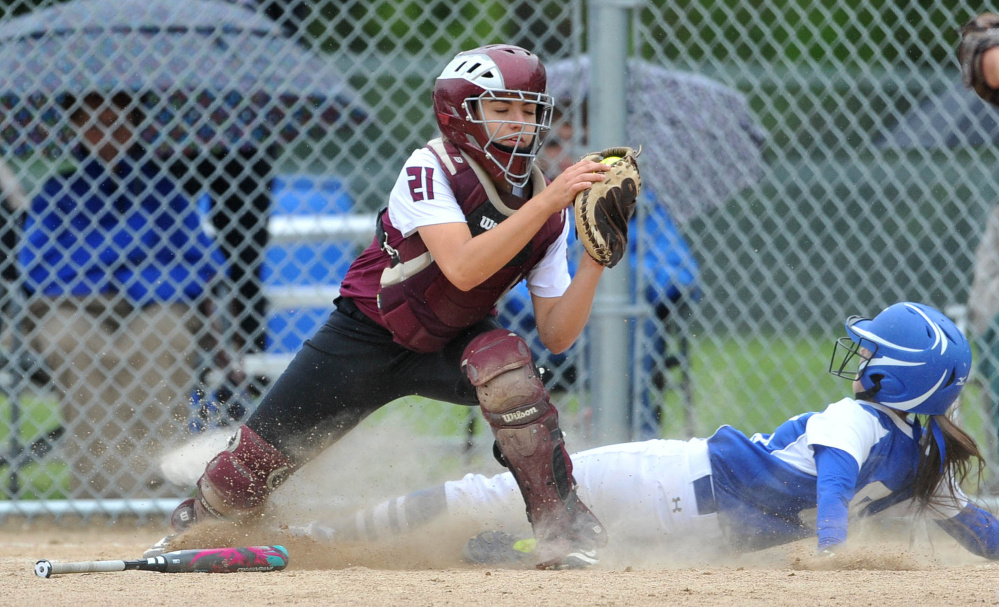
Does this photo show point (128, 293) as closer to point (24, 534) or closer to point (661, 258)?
point (24, 534)

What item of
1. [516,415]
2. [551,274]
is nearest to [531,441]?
[516,415]

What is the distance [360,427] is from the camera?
3.68 metres

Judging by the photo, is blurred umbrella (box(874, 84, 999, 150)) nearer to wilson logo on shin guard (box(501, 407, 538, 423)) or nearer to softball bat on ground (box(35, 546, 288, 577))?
wilson logo on shin guard (box(501, 407, 538, 423))

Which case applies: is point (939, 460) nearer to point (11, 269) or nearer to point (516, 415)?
point (516, 415)

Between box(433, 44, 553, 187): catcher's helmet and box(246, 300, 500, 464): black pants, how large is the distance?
18.5 inches

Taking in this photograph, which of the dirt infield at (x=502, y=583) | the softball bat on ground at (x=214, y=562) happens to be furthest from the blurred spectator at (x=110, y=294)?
the softball bat on ground at (x=214, y=562)

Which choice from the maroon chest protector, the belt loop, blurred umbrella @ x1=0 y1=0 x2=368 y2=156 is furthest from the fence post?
blurred umbrella @ x1=0 y1=0 x2=368 y2=156

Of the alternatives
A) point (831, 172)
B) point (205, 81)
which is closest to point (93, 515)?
point (205, 81)

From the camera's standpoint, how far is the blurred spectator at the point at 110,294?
421 centimetres

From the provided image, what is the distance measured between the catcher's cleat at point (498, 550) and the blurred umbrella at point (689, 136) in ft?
5.92

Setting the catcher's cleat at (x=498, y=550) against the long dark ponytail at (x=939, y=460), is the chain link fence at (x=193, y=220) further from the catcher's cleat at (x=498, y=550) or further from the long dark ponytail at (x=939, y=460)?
the long dark ponytail at (x=939, y=460)

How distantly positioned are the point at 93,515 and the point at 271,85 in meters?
1.83

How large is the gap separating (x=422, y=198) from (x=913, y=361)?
4.48 ft

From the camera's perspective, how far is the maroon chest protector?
9.35 feet
